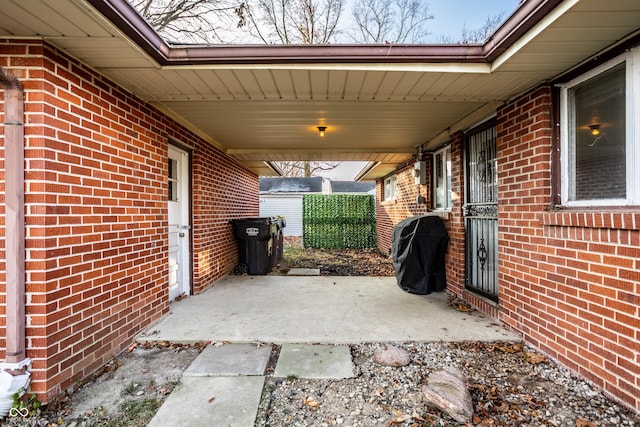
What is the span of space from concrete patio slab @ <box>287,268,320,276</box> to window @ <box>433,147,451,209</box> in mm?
2818

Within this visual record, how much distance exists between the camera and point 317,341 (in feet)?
10.1

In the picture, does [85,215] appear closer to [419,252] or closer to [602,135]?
[419,252]

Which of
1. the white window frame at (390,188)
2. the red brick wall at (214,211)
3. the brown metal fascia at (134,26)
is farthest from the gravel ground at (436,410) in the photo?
the white window frame at (390,188)

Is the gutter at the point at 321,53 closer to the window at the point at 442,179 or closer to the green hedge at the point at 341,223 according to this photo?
the window at the point at 442,179

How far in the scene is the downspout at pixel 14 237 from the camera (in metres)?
2.11

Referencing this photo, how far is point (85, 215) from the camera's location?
2.56m

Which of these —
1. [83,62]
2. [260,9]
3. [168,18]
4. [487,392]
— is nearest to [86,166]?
[83,62]

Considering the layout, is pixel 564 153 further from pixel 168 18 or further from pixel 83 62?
pixel 168 18

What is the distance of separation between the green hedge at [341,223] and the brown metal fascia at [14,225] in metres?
9.67

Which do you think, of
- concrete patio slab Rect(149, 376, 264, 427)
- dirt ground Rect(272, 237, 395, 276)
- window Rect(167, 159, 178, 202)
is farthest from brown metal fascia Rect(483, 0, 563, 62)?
dirt ground Rect(272, 237, 395, 276)

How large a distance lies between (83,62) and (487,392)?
4.00m

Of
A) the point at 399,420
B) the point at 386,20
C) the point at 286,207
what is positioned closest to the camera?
the point at 399,420

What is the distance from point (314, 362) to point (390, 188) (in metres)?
7.62

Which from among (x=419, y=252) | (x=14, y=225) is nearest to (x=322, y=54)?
(x=14, y=225)
